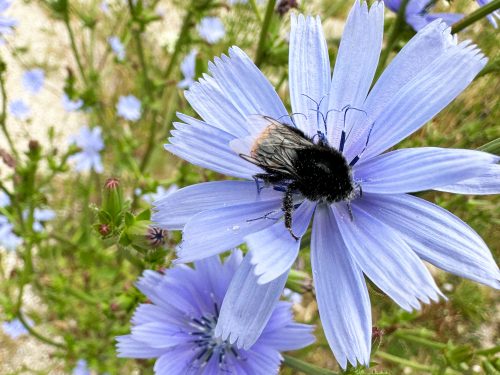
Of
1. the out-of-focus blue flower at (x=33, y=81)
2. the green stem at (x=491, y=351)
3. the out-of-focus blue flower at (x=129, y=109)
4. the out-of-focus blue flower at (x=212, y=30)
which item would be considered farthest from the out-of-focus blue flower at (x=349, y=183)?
the out-of-focus blue flower at (x=33, y=81)

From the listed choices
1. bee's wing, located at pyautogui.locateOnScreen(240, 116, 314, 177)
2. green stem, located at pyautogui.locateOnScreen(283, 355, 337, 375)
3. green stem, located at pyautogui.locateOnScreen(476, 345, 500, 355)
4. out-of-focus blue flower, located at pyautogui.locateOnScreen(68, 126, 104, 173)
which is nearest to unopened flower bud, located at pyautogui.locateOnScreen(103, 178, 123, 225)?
bee's wing, located at pyautogui.locateOnScreen(240, 116, 314, 177)

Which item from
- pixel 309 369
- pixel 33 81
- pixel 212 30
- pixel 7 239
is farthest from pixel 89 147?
pixel 309 369

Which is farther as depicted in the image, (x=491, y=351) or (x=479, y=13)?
(x=491, y=351)

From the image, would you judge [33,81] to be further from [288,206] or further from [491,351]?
[491,351]

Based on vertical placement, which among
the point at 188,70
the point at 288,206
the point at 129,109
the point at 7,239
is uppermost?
the point at 129,109

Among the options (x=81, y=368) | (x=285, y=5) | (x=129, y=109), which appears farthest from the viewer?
(x=129, y=109)

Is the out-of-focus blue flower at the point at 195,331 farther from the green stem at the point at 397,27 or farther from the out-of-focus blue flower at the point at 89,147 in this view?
the out-of-focus blue flower at the point at 89,147

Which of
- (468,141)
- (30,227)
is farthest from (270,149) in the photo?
(468,141)
